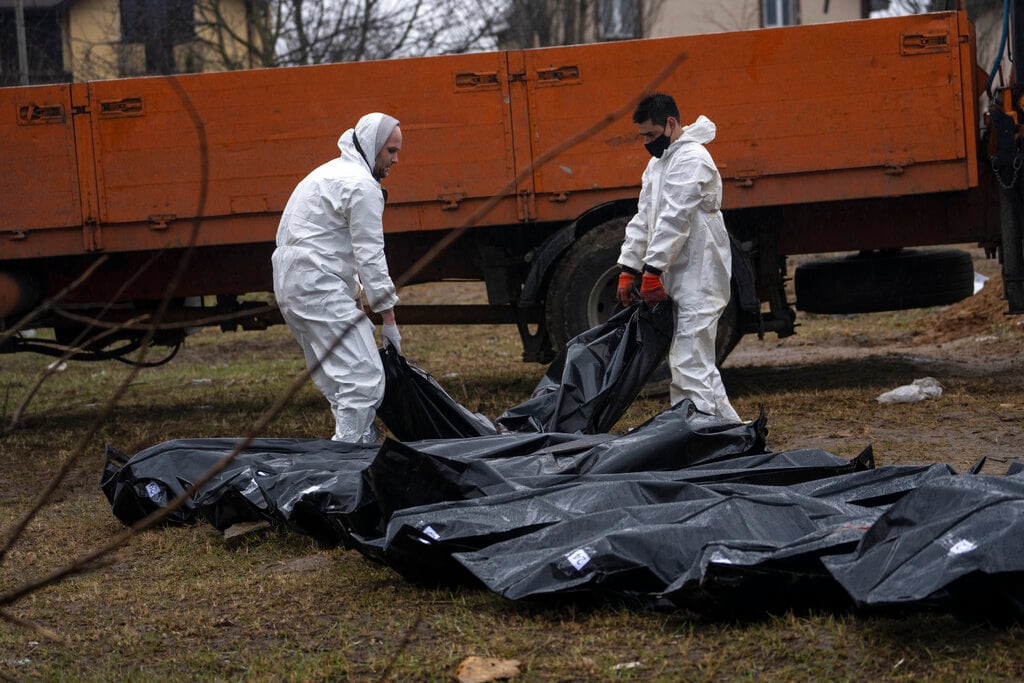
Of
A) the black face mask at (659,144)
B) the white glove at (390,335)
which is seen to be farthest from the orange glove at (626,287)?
the white glove at (390,335)

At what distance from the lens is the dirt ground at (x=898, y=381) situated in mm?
6301

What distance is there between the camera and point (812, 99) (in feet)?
24.9

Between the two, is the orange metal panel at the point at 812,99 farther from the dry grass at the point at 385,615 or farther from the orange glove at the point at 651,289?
the orange glove at the point at 651,289

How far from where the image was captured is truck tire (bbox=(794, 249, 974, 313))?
8.39 meters

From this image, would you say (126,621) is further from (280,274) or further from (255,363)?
(255,363)

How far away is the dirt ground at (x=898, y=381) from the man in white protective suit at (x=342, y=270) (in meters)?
2.26

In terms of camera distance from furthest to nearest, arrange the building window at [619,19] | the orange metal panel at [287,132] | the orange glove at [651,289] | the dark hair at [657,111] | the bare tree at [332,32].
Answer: the building window at [619,19], the bare tree at [332,32], the orange metal panel at [287,132], the dark hair at [657,111], the orange glove at [651,289]

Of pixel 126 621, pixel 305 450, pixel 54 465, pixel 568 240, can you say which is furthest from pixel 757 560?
pixel 54 465

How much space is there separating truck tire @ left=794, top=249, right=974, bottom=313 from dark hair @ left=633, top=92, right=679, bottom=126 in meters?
2.53

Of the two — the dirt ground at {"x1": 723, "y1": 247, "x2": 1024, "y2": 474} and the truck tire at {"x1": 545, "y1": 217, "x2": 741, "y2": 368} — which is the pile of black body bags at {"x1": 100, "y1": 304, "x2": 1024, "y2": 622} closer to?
the dirt ground at {"x1": 723, "y1": 247, "x2": 1024, "y2": 474}

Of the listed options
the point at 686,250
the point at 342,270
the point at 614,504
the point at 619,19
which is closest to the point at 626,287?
the point at 686,250

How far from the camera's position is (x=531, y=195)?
306 inches

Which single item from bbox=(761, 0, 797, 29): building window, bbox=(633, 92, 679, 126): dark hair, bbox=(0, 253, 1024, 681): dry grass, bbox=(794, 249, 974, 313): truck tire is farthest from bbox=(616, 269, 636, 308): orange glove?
bbox=(761, 0, 797, 29): building window

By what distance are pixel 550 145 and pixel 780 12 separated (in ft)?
73.5
